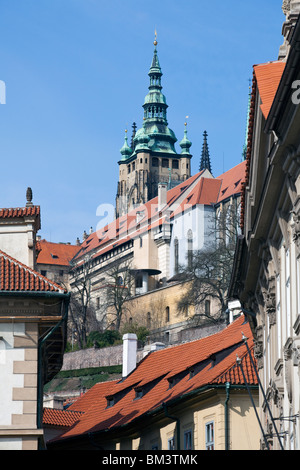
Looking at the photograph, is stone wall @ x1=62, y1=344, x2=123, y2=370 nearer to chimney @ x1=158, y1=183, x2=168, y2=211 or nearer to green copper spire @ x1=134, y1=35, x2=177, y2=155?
chimney @ x1=158, y1=183, x2=168, y2=211

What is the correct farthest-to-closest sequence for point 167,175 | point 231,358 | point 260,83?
1. point 167,175
2. point 231,358
3. point 260,83

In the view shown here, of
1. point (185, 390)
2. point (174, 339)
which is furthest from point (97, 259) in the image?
point (185, 390)

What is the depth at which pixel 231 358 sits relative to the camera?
96.6ft

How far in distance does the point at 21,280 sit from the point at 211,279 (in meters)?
65.3

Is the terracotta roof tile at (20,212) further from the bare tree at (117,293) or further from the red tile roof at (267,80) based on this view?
the bare tree at (117,293)

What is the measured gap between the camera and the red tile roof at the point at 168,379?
28.7 meters

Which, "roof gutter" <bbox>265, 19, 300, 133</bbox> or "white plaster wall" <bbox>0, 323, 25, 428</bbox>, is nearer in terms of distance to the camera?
"roof gutter" <bbox>265, 19, 300, 133</bbox>

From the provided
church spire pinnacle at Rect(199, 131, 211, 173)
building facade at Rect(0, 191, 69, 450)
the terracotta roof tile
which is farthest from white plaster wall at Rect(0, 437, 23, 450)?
church spire pinnacle at Rect(199, 131, 211, 173)

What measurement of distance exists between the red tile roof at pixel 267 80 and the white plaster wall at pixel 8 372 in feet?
26.4

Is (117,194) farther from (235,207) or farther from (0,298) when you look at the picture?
(0,298)

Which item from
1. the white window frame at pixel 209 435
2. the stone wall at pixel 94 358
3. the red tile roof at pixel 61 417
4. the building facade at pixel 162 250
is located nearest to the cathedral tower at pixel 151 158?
the building facade at pixel 162 250

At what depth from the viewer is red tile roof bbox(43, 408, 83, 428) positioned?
38812 mm

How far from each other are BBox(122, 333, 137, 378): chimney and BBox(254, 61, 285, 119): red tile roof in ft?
80.0

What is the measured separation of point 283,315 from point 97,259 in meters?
118
